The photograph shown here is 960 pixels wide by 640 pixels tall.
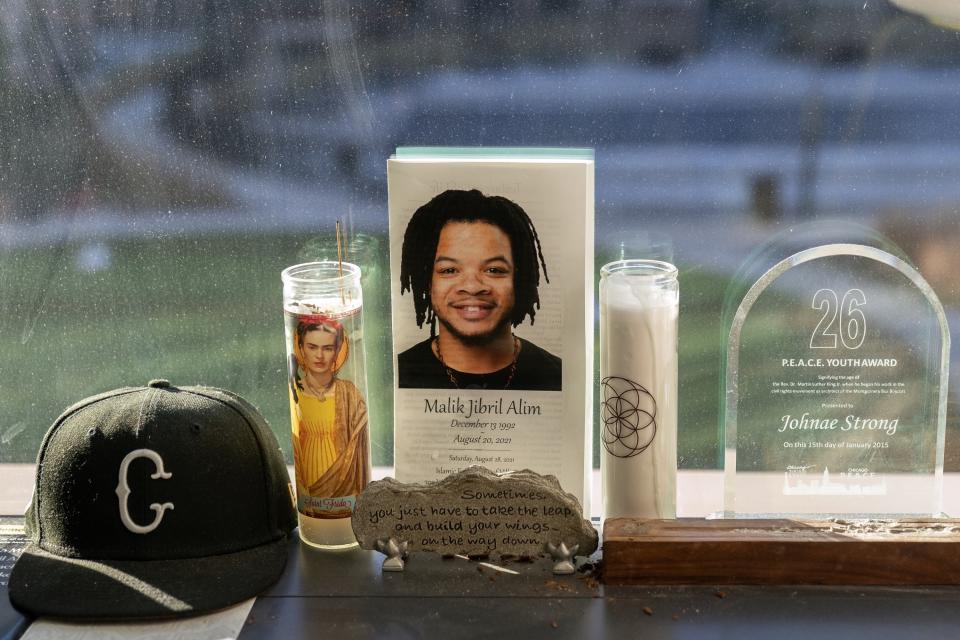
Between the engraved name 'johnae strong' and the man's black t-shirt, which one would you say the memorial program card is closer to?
the man's black t-shirt

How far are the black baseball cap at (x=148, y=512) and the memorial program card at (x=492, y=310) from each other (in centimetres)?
19

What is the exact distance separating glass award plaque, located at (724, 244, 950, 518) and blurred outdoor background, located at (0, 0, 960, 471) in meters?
0.08

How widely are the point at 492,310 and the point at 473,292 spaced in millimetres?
27

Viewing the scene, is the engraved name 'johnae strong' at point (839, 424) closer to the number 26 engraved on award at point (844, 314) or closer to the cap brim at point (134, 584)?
the number 26 engraved on award at point (844, 314)

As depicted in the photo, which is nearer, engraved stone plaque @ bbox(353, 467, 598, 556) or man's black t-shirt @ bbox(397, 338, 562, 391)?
engraved stone plaque @ bbox(353, 467, 598, 556)

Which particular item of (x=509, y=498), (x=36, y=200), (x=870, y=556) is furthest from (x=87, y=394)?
(x=870, y=556)

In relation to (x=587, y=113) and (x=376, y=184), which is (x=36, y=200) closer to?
(x=376, y=184)

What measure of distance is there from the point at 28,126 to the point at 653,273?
699mm

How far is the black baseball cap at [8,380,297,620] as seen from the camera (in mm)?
920

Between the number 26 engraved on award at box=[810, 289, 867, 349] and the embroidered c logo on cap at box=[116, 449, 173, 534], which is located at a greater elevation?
the number 26 engraved on award at box=[810, 289, 867, 349]

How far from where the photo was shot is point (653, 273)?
1026 mm

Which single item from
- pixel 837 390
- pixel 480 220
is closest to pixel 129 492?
pixel 480 220

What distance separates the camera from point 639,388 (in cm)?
100

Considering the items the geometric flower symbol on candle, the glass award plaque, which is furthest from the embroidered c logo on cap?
the glass award plaque
